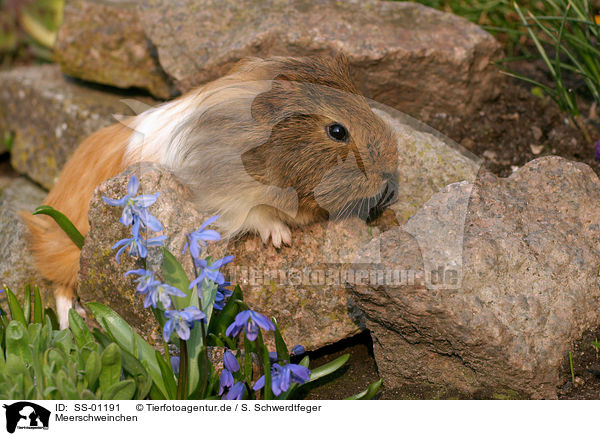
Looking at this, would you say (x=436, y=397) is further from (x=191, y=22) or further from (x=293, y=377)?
(x=191, y=22)

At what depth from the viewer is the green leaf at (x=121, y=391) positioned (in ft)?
8.70

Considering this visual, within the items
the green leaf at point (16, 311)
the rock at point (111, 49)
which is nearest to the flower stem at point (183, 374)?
the green leaf at point (16, 311)

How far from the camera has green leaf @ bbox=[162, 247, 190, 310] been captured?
283 cm

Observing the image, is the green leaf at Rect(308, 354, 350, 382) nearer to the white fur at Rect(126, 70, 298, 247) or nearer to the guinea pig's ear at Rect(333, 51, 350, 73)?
the white fur at Rect(126, 70, 298, 247)

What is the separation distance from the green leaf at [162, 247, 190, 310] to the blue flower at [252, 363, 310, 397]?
476 millimetres

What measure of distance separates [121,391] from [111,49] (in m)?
3.80

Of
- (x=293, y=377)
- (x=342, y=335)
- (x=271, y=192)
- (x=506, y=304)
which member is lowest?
(x=342, y=335)

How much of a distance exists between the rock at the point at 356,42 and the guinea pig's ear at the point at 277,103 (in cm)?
145

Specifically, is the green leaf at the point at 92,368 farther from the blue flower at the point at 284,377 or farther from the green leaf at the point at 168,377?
the blue flower at the point at 284,377

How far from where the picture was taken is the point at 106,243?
3.30 meters

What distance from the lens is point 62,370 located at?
104 inches

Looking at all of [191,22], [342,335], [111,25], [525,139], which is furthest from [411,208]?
[111,25]

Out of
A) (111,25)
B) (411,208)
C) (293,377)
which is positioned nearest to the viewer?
(293,377)
